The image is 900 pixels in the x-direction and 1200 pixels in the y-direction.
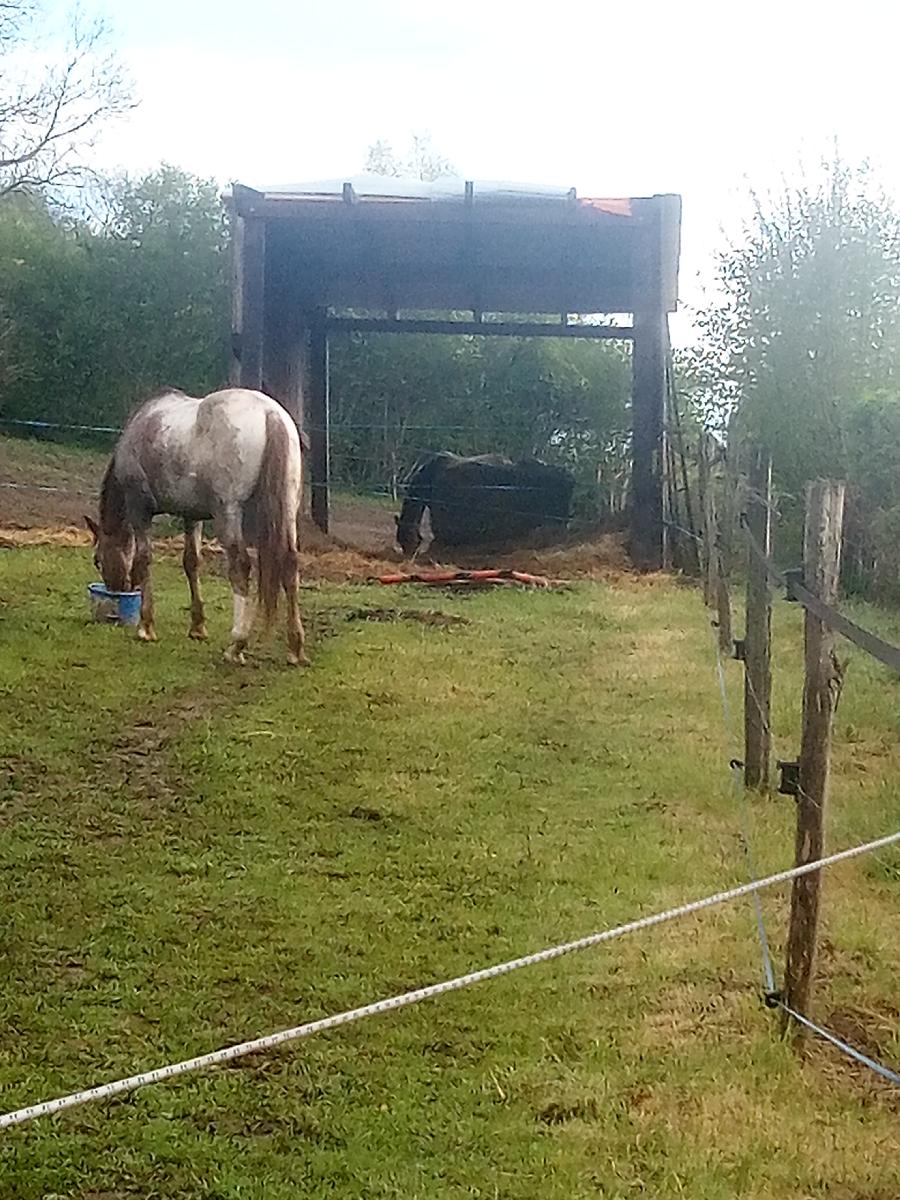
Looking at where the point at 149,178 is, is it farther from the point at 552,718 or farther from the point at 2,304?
the point at 552,718

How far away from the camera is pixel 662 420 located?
1285 centimetres

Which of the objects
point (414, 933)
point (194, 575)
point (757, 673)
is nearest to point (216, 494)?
point (194, 575)

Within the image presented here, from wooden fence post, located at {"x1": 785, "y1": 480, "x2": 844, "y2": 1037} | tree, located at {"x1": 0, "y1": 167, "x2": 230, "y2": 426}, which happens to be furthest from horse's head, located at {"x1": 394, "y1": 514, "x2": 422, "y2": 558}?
wooden fence post, located at {"x1": 785, "y1": 480, "x2": 844, "y2": 1037}

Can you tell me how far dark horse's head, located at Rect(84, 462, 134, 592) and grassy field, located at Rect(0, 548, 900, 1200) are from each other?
1160 millimetres

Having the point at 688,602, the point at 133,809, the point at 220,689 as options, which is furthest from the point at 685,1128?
the point at 688,602

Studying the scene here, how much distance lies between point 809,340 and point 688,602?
3121 millimetres

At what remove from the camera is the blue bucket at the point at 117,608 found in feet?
27.1

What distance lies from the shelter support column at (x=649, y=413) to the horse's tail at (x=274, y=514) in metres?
5.83

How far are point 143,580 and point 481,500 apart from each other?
20.6ft

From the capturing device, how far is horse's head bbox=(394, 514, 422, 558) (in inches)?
537

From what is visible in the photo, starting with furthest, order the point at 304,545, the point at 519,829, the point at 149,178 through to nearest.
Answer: the point at 149,178 < the point at 304,545 < the point at 519,829

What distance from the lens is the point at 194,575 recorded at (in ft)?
26.9

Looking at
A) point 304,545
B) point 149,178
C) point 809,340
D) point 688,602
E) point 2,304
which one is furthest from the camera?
point 149,178

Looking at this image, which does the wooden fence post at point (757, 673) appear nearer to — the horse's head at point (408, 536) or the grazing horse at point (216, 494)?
the grazing horse at point (216, 494)
